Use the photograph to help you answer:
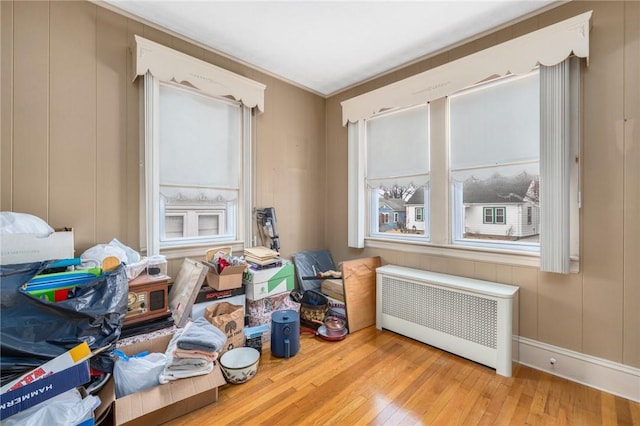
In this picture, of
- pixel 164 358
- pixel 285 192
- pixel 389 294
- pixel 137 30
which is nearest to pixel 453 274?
pixel 389 294

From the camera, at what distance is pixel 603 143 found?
2000 mm

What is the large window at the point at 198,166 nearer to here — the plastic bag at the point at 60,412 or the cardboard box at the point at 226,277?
the cardboard box at the point at 226,277

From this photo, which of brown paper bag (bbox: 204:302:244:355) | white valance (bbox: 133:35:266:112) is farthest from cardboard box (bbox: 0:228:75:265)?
white valance (bbox: 133:35:266:112)

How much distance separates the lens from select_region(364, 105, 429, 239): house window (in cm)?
299

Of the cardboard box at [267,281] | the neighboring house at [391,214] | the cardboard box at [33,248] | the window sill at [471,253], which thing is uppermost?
the neighboring house at [391,214]

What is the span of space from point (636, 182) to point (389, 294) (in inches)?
80.3

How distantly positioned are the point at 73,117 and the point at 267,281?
6.58ft

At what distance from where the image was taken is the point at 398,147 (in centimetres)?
317

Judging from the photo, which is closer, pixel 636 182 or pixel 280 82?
pixel 636 182

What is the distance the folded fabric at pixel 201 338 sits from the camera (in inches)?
70.0

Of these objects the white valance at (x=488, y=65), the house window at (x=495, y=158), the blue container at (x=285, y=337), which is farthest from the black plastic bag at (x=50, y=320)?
the white valance at (x=488, y=65)

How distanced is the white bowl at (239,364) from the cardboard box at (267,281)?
482 mm

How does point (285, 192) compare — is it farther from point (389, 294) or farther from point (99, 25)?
point (99, 25)

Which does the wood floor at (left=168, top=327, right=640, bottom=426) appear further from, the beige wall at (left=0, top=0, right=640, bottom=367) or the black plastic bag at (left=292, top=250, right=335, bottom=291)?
the black plastic bag at (left=292, top=250, right=335, bottom=291)
